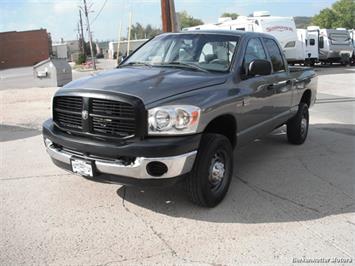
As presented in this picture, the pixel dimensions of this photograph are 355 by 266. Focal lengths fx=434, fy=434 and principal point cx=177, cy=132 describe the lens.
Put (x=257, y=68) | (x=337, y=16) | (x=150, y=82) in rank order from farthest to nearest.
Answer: (x=337, y=16), (x=257, y=68), (x=150, y=82)

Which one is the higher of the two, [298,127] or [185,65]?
[185,65]

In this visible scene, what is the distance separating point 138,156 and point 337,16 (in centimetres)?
9922

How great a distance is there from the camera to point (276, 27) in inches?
923

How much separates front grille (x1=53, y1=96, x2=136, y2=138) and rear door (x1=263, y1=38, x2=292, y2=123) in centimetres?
250

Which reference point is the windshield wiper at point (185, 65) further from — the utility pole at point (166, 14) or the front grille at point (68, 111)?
the utility pole at point (166, 14)

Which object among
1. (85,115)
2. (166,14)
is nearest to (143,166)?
(85,115)

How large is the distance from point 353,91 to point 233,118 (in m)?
11.5

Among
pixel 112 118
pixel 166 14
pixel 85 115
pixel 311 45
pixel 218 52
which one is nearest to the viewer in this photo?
pixel 112 118

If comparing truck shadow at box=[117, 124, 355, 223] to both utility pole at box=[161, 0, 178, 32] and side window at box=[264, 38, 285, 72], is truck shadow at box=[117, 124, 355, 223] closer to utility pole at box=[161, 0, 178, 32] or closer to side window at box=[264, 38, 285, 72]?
side window at box=[264, 38, 285, 72]

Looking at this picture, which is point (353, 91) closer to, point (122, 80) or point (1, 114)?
point (1, 114)

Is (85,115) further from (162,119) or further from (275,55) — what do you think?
(275,55)

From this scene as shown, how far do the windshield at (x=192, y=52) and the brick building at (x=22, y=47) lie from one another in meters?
61.4

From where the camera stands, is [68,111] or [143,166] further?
[68,111]

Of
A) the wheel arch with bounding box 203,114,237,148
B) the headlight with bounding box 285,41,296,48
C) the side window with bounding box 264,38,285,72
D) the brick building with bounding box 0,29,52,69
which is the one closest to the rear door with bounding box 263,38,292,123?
the side window with bounding box 264,38,285,72
